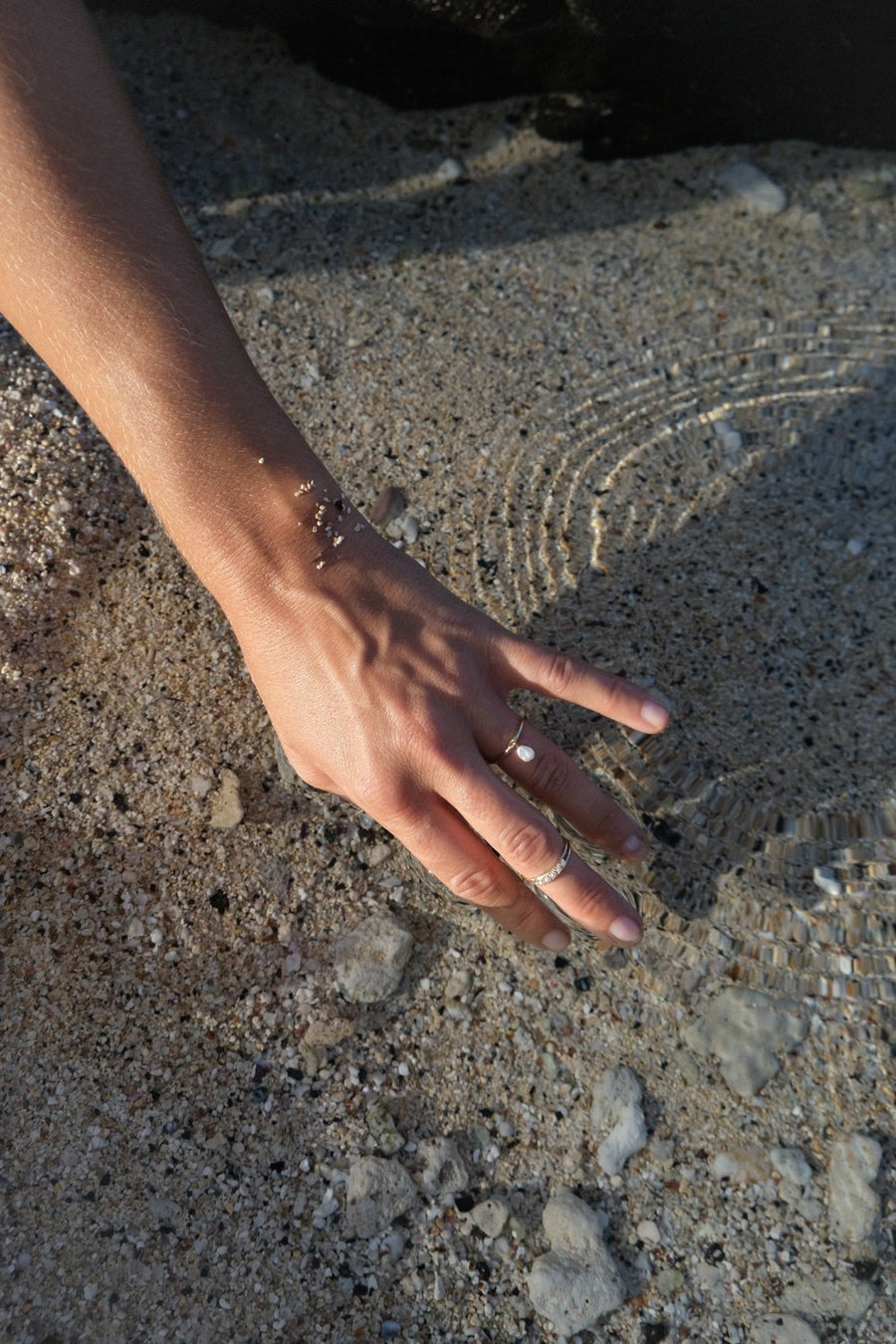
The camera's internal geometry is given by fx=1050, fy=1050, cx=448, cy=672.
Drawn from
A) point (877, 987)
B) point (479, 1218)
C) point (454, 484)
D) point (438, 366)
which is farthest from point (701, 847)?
point (438, 366)

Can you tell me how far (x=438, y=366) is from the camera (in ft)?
7.81

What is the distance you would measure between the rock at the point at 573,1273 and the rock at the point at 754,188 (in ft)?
7.68

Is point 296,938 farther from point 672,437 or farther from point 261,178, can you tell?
point 261,178

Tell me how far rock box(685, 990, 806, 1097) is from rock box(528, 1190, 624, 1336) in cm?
33

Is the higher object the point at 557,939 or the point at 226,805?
the point at 226,805

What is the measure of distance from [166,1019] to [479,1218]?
1.96 ft

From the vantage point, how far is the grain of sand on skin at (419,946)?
163cm

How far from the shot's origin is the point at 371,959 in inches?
71.5

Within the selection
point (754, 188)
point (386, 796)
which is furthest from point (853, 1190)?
point (754, 188)

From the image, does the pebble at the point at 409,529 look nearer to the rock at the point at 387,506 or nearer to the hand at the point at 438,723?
the rock at the point at 387,506

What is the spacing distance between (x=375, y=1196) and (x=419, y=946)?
15.7 inches

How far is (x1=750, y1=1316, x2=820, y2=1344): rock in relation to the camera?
1.60m

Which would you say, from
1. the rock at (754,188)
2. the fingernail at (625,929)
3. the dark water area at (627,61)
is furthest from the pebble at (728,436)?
the fingernail at (625,929)

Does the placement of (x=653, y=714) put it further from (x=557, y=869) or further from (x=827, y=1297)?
(x=827, y=1297)
